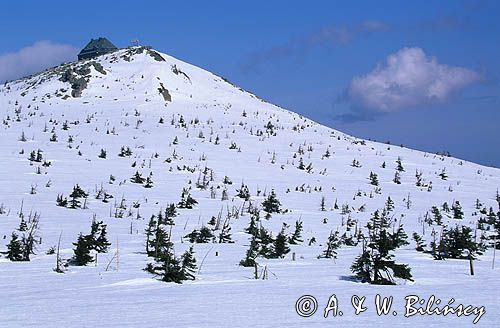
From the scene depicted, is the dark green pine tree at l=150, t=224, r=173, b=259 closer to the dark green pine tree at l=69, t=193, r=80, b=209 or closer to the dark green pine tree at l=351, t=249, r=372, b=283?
the dark green pine tree at l=351, t=249, r=372, b=283

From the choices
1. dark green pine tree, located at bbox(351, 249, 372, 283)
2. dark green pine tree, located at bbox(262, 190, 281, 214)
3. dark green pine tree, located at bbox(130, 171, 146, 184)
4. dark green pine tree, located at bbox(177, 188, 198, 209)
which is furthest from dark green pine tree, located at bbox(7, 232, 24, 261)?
dark green pine tree, located at bbox(130, 171, 146, 184)

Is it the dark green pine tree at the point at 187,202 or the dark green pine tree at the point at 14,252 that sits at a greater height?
the dark green pine tree at the point at 187,202

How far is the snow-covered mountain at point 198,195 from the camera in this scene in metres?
4.86

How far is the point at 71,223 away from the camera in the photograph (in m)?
12.0

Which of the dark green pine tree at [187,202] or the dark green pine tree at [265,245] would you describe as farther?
the dark green pine tree at [187,202]

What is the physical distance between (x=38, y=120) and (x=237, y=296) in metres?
26.0

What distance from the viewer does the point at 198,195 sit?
1639 cm

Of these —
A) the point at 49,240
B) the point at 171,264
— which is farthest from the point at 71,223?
the point at 171,264

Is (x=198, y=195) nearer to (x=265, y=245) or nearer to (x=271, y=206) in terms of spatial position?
(x=271, y=206)

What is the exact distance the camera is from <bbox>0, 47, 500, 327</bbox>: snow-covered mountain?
486 cm

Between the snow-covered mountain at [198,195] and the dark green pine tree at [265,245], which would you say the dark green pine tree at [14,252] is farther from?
the dark green pine tree at [265,245]

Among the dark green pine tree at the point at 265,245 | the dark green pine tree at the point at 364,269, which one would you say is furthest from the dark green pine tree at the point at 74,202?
the dark green pine tree at the point at 364,269

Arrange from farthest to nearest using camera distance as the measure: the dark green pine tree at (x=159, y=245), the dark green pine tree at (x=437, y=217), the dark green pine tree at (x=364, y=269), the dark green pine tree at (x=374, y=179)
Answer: the dark green pine tree at (x=374, y=179) < the dark green pine tree at (x=437, y=217) < the dark green pine tree at (x=159, y=245) < the dark green pine tree at (x=364, y=269)

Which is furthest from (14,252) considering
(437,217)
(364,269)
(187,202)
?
(437,217)
